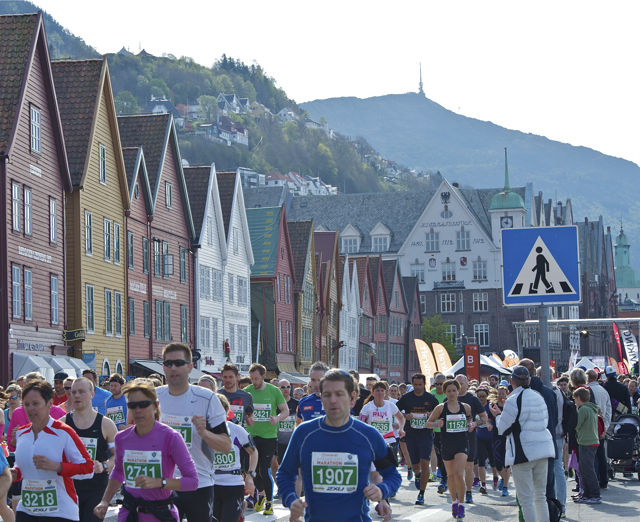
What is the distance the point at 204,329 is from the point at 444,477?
1240 inches

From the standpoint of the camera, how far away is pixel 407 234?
109 m

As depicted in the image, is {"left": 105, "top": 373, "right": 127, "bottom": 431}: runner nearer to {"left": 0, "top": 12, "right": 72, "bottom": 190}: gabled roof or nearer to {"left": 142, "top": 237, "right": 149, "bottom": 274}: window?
{"left": 0, "top": 12, "right": 72, "bottom": 190}: gabled roof

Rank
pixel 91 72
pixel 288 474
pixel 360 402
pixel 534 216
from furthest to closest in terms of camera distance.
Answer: pixel 534 216
pixel 91 72
pixel 360 402
pixel 288 474

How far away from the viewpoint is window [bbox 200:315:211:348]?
51375 millimetres

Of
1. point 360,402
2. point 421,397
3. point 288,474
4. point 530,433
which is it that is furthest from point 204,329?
point 288,474

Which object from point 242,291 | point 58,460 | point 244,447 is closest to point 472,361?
point 242,291

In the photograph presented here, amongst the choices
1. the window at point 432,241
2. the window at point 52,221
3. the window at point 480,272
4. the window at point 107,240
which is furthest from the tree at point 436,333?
the window at point 52,221

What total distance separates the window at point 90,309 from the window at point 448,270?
67.8 meters

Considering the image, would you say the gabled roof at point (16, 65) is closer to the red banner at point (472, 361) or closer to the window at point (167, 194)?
the window at point (167, 194)

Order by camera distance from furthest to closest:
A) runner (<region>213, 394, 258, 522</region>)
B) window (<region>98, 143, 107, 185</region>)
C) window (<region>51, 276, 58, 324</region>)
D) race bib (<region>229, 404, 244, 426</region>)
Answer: window (<region>98, 143, 107, 185</region>) → window (<region>51, 276, 58, 324</region>) → race bib (<region>229, 404, 244, 426</region>) → runner (<region>213, 394, 258, 522</region>)

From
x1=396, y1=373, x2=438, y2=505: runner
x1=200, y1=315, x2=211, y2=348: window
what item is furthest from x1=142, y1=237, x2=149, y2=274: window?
x1=396, y1=373, x2=438, y2=505: runner

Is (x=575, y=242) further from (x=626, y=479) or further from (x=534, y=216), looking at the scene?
(x=534, y=216)

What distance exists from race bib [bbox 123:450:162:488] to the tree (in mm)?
88305

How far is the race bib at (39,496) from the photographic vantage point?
9203 mm
